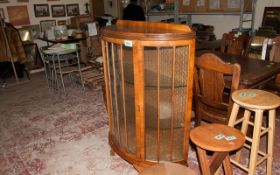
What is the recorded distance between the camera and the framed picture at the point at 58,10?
5.62 meters

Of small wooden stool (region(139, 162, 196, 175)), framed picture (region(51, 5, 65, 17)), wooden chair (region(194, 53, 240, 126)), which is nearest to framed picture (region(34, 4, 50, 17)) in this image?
framed picture (region(51, 5, 65, 17))

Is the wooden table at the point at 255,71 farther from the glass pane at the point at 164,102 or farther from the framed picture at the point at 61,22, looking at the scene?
the framed picture at the point at 61,22

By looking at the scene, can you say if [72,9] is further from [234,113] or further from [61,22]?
[234,113]

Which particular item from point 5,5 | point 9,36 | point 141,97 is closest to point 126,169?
point 141,97

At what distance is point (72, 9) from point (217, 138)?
540cm

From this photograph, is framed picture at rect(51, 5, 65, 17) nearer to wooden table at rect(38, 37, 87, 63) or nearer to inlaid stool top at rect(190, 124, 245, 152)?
wooden table at rect(38, 37, 87, 63)

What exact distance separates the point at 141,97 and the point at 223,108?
2.66ft

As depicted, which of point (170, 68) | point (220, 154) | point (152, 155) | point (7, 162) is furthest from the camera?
point (7, 162)

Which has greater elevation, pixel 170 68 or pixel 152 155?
pixel 170 68

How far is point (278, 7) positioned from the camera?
376cm

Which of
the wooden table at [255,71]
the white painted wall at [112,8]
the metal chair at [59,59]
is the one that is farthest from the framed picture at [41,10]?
the wooden table at [255,71]

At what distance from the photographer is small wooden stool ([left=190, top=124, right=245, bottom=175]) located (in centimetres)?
142

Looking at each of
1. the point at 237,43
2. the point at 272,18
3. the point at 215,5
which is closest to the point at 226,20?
the point at 215,5

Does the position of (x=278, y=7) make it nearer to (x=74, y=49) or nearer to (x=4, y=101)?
(x=74, y=49)
